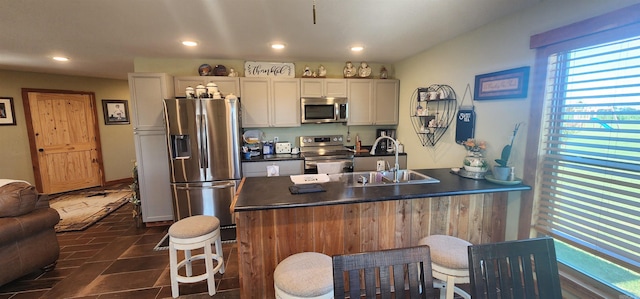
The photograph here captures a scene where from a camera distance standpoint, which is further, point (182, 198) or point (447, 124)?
point (182, 198)

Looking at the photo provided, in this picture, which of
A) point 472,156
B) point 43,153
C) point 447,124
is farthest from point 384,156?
point 43,153

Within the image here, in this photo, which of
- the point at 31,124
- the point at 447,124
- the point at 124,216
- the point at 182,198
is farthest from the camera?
the point at 31,124

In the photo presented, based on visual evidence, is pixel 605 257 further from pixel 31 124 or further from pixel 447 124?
pixel 31 124

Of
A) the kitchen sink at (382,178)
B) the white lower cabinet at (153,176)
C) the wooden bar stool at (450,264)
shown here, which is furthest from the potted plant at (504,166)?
the white lower cabinet at (153,176)

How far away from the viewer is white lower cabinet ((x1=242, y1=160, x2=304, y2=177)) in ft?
12.3

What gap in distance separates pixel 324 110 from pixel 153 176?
2607 mm

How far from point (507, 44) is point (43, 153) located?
7649mm

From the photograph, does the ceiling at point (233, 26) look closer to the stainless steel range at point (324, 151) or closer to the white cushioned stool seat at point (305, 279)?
the stainless steel range at point (324, 151)

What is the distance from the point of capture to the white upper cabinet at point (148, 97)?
3.43 meters

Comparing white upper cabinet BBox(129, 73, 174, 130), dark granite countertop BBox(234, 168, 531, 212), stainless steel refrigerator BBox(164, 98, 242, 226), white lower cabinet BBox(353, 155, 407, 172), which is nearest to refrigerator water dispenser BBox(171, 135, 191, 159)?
stainless steel refrigerator BBox(164, 98, 242, 226)

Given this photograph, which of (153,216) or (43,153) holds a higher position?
(43,153)

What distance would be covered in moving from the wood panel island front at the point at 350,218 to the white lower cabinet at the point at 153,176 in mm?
2080

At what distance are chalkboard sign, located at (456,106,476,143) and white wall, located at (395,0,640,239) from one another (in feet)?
0.19

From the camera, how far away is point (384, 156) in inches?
161
